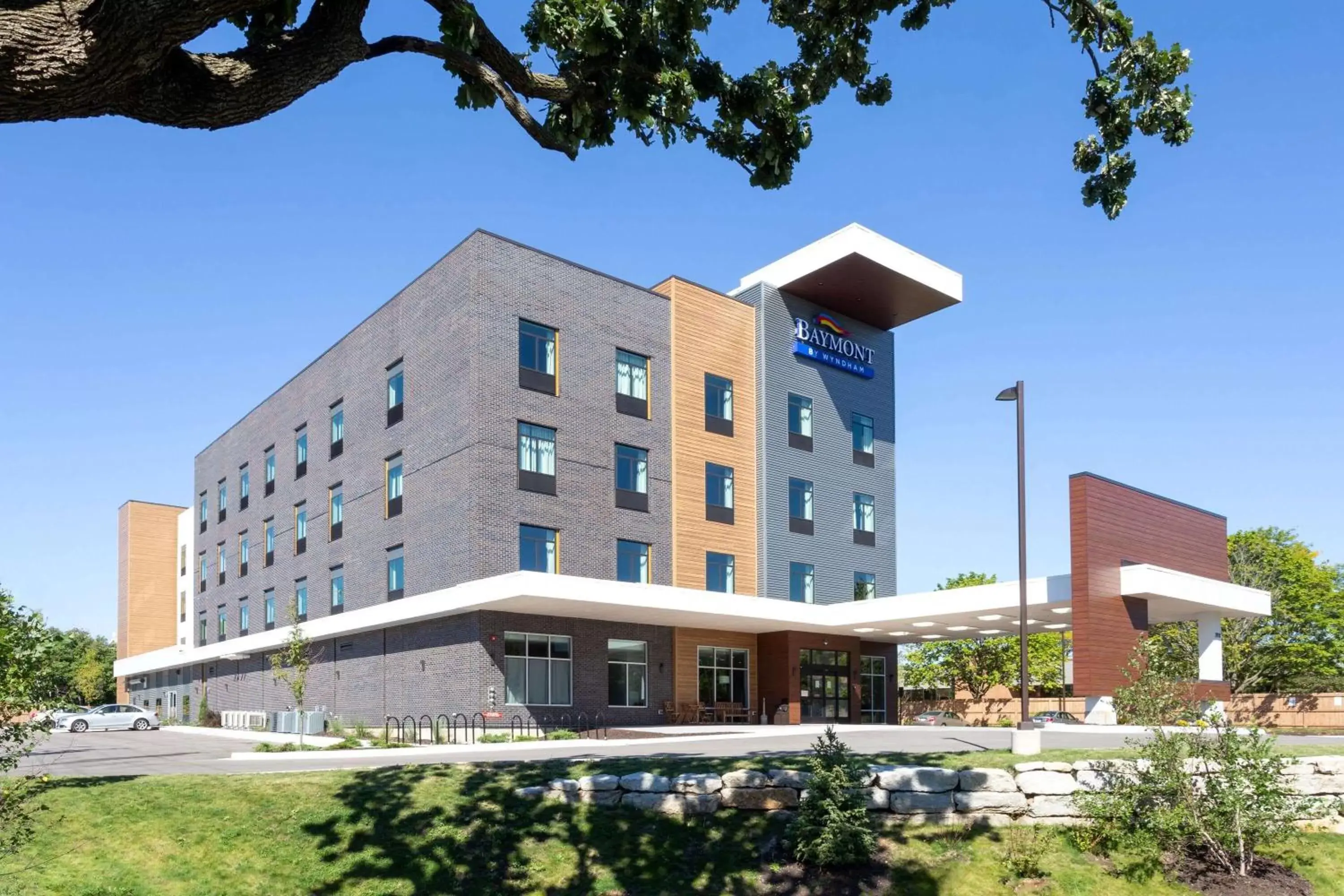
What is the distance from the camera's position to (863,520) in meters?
47.1

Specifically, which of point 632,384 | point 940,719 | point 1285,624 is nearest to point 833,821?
point 632,384

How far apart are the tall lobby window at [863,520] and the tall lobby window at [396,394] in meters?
18.7

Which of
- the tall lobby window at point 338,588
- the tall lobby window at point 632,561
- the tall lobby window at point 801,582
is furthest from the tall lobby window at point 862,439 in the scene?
the tall lobby window at point 338,588

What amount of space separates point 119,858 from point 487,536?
21.5 m

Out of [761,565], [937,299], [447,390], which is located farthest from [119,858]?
[937,299]

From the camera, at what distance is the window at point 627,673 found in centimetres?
3747

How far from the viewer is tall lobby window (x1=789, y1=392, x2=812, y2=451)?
44594mm

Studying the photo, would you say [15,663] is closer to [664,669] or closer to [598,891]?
[598,891]

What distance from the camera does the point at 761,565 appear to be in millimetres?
42750

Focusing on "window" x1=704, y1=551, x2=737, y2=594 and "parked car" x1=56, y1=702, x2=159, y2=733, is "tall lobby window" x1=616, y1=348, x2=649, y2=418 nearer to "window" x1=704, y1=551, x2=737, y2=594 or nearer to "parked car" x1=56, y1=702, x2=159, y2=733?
"window" x1=704, y1=551, x2=737, y2=594

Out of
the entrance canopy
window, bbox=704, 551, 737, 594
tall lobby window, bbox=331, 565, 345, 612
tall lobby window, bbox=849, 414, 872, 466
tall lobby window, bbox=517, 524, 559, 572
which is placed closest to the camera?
the entrance canopy

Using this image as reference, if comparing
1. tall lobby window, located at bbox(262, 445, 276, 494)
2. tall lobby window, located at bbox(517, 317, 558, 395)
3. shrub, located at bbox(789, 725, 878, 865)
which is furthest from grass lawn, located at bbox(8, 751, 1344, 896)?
tall lobby window, located at bbox(262, 445, 276, 494)

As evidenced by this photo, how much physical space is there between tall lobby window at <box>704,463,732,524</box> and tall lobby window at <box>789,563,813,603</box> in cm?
367

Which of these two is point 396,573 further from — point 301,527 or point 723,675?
point 723,675
